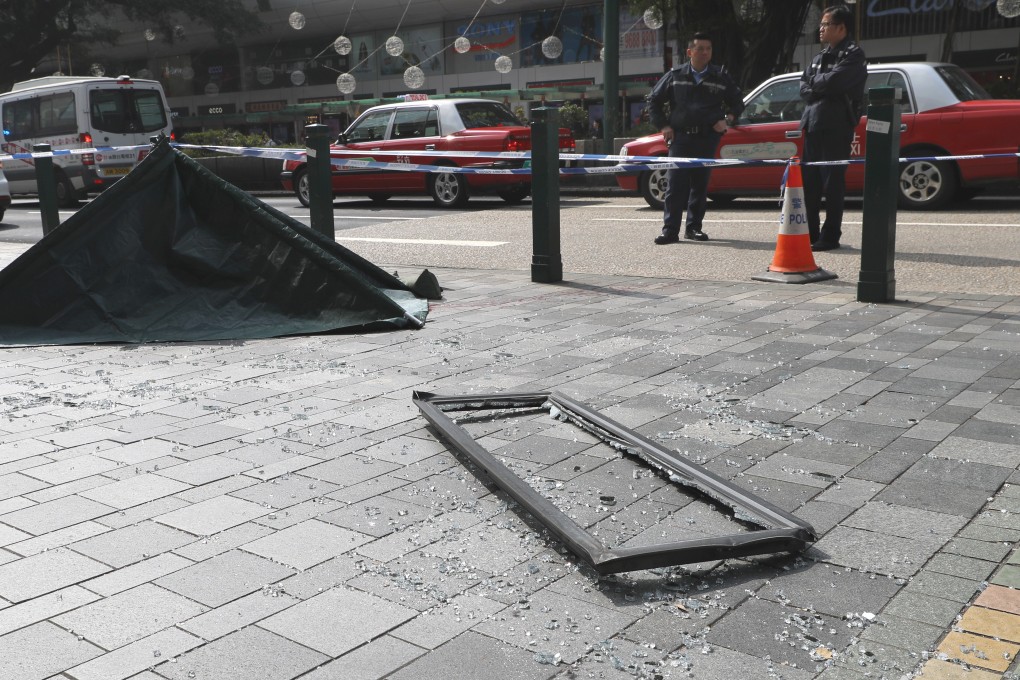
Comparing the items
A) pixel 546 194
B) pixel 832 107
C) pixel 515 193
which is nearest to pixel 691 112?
pixel 832 107

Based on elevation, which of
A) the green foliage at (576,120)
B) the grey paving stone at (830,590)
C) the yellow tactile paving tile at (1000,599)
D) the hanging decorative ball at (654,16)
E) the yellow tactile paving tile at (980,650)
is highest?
the hanging decorative ball at (654,16)

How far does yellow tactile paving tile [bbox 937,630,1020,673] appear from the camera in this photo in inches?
87.3

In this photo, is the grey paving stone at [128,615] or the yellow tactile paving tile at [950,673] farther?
the grey paving stone at [128,615]

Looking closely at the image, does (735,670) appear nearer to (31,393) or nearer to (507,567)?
(507,567)

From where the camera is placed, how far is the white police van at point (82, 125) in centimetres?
1995

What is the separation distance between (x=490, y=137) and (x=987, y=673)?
13.6 metres

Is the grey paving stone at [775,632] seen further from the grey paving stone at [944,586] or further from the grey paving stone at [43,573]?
the grey paving stone at [43,573]

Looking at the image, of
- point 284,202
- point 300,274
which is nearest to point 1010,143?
point 300,274

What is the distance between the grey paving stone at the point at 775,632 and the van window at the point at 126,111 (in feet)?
67.8

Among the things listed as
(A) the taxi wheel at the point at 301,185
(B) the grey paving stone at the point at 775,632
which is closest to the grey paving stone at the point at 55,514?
(B) the grey paving stone at the point at 775,632

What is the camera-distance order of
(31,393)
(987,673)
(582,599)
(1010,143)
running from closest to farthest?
(987,673) < (582,599) < (31,393) < (1010,143)

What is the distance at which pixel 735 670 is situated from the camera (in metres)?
2.24

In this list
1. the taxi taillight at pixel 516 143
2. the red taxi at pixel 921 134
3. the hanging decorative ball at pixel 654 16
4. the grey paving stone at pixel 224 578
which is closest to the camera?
the grey paving stone at pixel 224 578

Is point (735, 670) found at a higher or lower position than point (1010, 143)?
lower
